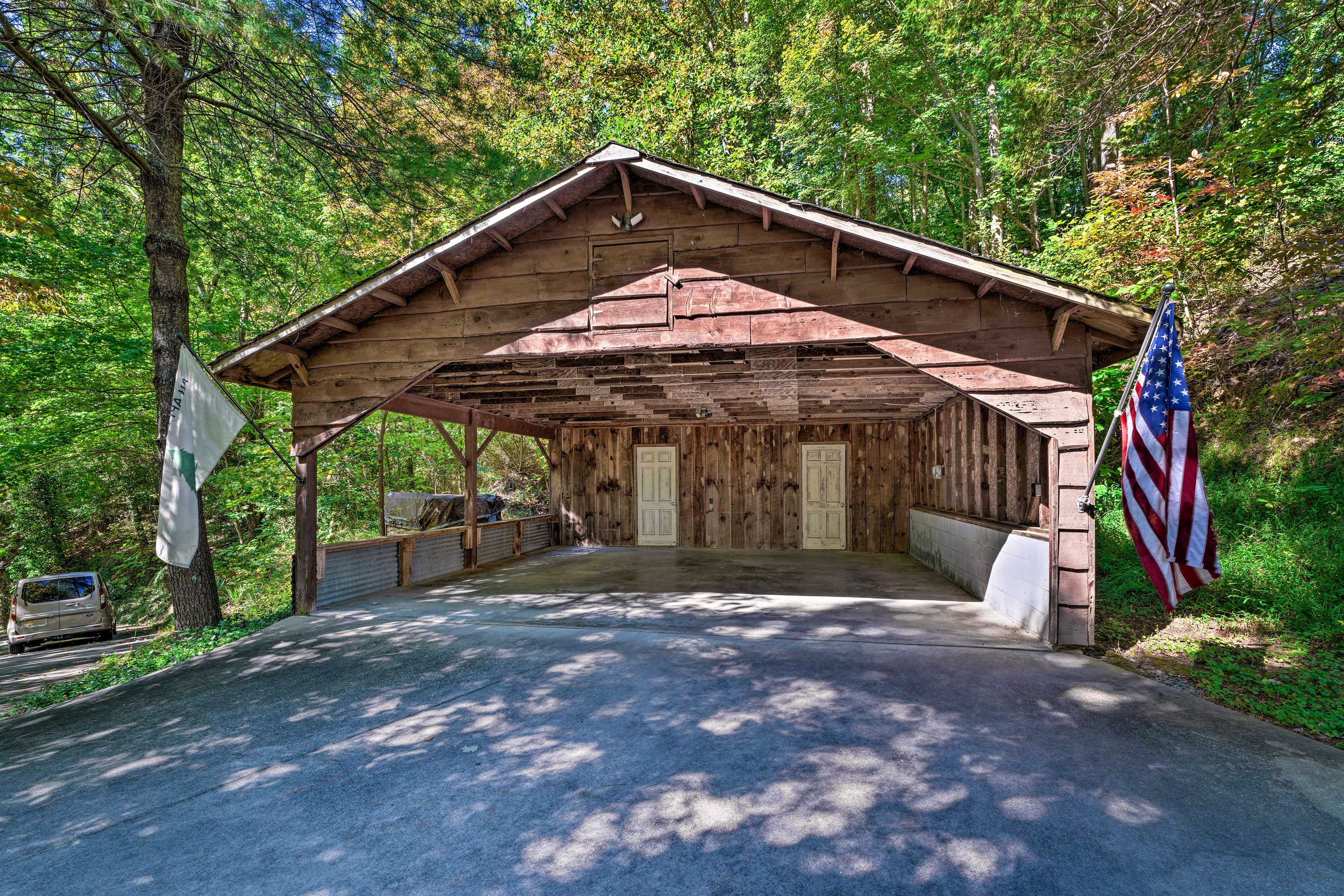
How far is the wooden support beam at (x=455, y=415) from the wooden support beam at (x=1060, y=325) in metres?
6.66

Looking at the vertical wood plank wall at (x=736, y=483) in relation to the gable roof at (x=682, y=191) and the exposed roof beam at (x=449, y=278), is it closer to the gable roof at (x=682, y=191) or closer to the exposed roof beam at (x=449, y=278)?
the gable roof at (x=682, y=191)

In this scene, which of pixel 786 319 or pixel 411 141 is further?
pixel 411 141

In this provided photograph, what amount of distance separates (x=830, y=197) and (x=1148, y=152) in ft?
20.8

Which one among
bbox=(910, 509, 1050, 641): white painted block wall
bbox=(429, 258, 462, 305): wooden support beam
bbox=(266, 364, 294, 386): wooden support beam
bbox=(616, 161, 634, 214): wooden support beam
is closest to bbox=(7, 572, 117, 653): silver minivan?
bbox=(266, 364, 294, 386): wooden support beam

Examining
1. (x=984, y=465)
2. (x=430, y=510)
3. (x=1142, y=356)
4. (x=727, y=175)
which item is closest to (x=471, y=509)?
(x=430, y=510)

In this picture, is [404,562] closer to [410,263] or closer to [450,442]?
[450,442]

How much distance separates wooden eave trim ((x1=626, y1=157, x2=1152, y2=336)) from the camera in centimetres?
448

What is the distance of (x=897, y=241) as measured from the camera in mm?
4797

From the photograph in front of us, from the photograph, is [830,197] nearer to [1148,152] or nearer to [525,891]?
[1148,152]

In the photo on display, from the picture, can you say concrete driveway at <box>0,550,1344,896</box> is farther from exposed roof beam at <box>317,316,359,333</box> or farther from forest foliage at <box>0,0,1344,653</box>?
exposed roof beam at <box>317,316,359,333</box>

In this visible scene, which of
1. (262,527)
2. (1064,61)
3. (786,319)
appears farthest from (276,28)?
(262,527)

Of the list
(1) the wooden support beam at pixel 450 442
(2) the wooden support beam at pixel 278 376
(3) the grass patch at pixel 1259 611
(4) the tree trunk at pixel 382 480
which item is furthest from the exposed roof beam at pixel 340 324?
(3) the grass patch at pixel 1259 611

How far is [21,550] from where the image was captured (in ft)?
43.7

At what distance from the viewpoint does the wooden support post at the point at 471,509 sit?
9.84m
